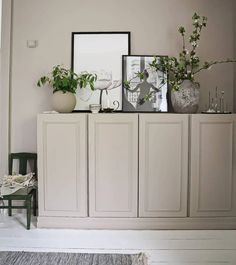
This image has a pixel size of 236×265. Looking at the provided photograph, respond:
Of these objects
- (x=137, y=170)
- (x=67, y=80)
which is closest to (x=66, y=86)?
(x=67, y=80)

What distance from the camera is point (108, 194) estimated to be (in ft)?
10.4

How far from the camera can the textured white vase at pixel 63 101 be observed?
10.6ft

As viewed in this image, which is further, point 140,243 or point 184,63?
point 184,63

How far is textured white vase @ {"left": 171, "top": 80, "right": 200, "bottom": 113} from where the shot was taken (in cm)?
319

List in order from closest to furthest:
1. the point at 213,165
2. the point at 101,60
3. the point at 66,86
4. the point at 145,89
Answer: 1. the point at 213,165
2. the point at 66,86
3. the point at 145,89
4. the point at 101,60

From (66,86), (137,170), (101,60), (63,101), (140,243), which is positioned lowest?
(140,243)

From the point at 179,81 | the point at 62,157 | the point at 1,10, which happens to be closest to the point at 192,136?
the point at 179,81

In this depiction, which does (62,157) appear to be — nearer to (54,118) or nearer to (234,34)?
(54,118)

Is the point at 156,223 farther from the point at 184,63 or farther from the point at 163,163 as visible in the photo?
the point at 184,63

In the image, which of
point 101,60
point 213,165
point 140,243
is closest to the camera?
point 140,243

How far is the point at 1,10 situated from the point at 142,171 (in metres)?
2.22

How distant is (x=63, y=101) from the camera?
322 centimetres

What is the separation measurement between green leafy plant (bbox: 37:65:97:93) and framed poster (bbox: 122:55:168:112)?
1.23 ft

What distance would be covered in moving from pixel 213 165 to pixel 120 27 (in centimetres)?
170
